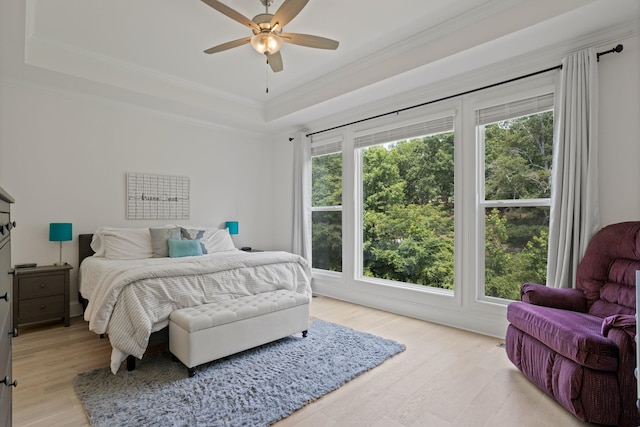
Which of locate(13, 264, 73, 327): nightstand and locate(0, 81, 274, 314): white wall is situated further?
locate(0, 81, 274, 314): white wall

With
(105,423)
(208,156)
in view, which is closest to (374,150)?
(208,156)

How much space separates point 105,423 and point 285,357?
123 cm

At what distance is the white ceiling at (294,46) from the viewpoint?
2.56m

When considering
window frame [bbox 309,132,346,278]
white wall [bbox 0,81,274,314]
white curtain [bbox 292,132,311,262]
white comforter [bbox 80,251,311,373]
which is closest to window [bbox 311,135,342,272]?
window frame [bbox 309,132,346,278]

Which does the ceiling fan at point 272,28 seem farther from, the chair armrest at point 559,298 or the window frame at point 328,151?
the chair armrest at point 559,298

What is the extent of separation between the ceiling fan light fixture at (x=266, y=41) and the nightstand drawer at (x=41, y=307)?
127 inches

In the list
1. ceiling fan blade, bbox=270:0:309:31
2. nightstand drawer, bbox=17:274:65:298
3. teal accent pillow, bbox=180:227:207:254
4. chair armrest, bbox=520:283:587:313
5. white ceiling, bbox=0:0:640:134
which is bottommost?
nightstand drawer, bbox=17:274:65:298

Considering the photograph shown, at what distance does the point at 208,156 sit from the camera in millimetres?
4953

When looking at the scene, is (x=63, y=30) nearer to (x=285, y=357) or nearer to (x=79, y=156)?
(x=79, y=156)

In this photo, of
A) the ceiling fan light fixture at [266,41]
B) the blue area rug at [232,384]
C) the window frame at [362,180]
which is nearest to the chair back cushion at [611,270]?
the window frame at [362,180]

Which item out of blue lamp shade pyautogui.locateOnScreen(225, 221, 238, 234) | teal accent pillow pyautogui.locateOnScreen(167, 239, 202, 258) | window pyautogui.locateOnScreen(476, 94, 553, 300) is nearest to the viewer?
window pyautogui.locateOnScreen(476, 94, 553, 300)

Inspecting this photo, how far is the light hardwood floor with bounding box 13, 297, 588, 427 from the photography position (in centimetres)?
187

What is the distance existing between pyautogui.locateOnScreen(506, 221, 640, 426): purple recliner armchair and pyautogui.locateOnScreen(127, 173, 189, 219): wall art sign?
4.14 metres

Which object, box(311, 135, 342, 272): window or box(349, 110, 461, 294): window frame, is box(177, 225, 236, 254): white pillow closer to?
box(311, 135, 342, 272): window
